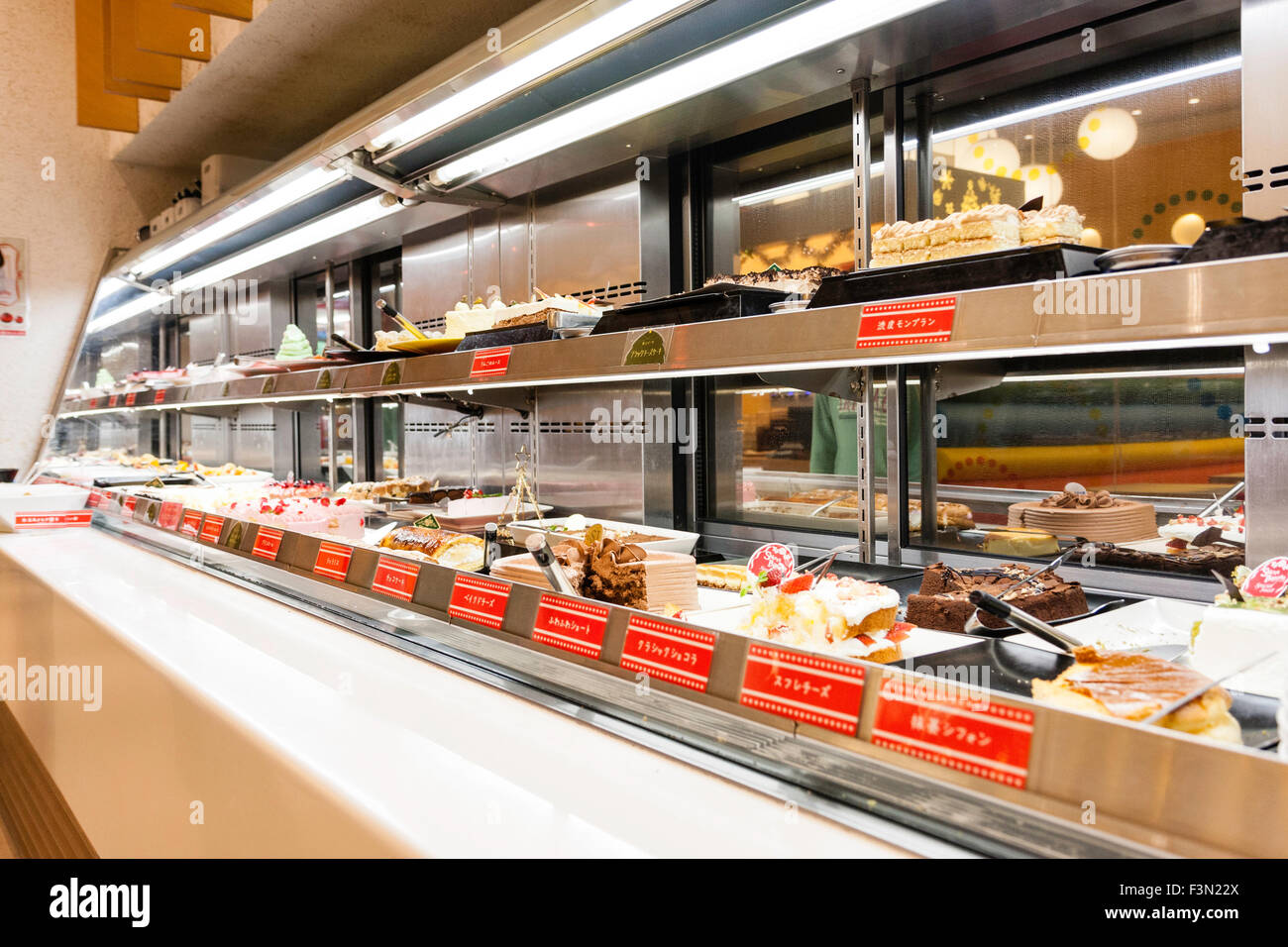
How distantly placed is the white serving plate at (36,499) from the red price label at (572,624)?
3.52 m

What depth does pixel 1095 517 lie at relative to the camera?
6.32 feet

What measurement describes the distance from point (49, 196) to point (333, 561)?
162 inches

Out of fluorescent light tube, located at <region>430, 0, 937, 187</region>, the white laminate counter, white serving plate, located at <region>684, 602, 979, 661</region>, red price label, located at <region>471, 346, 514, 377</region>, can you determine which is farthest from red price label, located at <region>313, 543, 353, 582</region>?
fluorescent light tube, located at <region>430, 0, 937, 187</region>

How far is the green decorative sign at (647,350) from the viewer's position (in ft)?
4.60

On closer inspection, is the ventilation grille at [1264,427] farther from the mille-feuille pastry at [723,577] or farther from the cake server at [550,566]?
the cake server at [550,566]

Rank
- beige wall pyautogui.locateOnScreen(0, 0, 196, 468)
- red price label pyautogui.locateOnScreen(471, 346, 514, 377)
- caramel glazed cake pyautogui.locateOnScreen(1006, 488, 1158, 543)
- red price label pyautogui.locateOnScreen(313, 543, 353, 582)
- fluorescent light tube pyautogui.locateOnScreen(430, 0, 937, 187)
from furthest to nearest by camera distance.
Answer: beige wall pyautogui.locateOnScreen(0, 0, 196, 468) < red price label pyautogui.locateOnScreen(313, 543, 353, 582) < caramel glazed cake pyautogui.locateOnScreen(1006, 488, 1158, 543) < red price label pyautogui.locateOnScreen(471, 346, 514, 377) < fluorescent light tube pyautogui.locateOnScreen(430, 0, 937, 187)

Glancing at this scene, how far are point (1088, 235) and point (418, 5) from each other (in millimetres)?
2128

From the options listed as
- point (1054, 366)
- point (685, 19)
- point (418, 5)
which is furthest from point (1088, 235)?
point (418, 5)

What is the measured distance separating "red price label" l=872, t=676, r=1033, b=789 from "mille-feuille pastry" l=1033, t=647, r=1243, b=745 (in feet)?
0.20

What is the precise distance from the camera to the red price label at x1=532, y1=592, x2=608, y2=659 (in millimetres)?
1314

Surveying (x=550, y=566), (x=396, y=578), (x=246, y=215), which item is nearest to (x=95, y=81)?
(x=246, y=215)

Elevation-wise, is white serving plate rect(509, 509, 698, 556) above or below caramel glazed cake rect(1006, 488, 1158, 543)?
below

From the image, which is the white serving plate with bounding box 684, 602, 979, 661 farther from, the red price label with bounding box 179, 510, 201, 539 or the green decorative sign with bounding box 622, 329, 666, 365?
the red price label with bounding box 179, 510, 201, 539
